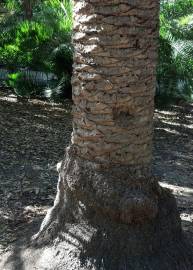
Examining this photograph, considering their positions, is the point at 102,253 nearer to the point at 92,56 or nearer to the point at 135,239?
the point at 135,239

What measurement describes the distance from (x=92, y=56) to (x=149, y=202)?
97 cm

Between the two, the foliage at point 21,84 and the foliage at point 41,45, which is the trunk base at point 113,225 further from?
the foliage at point 21,84

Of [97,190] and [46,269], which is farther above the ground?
[97,190]

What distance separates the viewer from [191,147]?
28.1 ft

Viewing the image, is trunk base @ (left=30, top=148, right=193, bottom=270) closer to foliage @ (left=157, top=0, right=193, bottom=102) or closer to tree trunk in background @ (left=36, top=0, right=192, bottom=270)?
tree trunk in background @ (left=36, top=0, right=192, bottom=270)

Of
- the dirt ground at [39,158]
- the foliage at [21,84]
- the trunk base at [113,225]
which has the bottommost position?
the dirt ground at [39,158]

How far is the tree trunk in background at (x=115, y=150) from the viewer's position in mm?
3232

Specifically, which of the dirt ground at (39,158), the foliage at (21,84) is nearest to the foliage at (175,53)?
the dirt ground at (39,158)

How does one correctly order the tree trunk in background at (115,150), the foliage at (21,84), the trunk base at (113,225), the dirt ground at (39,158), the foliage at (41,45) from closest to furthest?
the tree trunk in background at (115,150), the trunk base at (113,225), the dirt ground at (39,158), the foliage at (41,45), the foliage at (21,84)

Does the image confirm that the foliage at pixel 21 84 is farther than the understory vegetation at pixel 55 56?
Yes

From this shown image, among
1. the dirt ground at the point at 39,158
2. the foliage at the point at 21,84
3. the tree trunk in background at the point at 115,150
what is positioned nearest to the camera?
the tree trunk in background at the point at 115,150

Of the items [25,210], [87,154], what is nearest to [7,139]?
[25,210]

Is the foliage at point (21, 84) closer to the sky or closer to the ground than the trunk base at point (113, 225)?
closer to the ground

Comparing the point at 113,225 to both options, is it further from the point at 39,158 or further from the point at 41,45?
the point at 41,45
